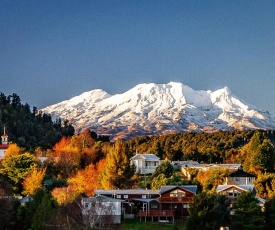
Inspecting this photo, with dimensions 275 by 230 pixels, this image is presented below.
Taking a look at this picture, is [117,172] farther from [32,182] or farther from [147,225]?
[147,225]

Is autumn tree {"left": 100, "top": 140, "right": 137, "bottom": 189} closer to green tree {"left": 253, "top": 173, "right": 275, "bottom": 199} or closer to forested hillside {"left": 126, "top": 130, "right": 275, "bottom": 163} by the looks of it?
green tree {"left": 253, "top": 173, "right": 275, "bottom": 199}

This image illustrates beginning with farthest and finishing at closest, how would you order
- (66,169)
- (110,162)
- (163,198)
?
(66,169)
(110,162)
(163,198)

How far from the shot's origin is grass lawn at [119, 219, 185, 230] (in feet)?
160

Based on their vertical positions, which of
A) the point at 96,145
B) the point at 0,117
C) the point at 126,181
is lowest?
the point at 126,181

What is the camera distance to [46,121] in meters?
126

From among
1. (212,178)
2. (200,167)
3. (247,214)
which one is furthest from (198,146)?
(247,214)

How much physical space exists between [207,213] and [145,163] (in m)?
33.7

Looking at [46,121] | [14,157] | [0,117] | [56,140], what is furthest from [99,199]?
[46,121]

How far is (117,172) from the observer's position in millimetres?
62438

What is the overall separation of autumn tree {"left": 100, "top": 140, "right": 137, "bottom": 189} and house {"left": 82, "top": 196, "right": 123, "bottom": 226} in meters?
9.61

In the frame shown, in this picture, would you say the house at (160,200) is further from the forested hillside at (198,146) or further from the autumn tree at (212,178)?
the forested hillside at (198,146)

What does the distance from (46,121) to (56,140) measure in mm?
22064

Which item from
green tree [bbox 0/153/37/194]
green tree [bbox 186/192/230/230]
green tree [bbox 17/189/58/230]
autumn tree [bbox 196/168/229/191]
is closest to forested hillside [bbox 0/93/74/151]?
green tree [bbox 0/153/37/194]

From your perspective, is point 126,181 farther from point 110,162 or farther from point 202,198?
point 202,198
